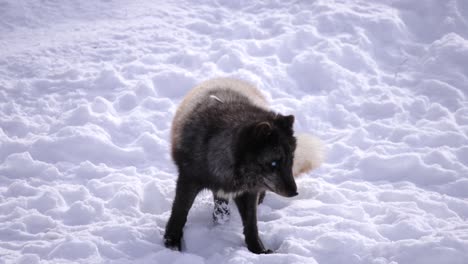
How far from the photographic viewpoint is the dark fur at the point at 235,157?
4738 millimetres

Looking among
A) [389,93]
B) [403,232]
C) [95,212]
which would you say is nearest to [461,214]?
[403,232]

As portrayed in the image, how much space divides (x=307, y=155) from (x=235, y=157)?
70.1 inches

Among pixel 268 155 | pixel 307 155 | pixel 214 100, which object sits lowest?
pixel 307 155

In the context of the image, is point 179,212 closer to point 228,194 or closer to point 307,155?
point 228,194

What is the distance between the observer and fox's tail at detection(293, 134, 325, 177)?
6.25 metres

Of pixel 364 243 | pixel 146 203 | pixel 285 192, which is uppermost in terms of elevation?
pixel 285 192

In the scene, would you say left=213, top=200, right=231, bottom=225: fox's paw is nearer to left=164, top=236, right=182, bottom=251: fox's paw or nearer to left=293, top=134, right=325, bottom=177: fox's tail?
left=164, top=236, right=182, bottom=251: fox's paw

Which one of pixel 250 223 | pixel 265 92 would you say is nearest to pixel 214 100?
pixel 250 223

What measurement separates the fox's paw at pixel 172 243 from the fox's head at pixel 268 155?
108 centimetres

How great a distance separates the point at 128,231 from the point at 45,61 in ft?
18.2

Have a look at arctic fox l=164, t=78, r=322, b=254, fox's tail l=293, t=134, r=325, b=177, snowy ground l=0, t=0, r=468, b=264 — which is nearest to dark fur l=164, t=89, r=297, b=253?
arctic fox l=164, t=78, r=322, b=254

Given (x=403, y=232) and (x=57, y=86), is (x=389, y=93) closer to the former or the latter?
(x=403, y=232)

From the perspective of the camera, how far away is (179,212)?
5.22 metres

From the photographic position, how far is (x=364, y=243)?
4.98 meters
